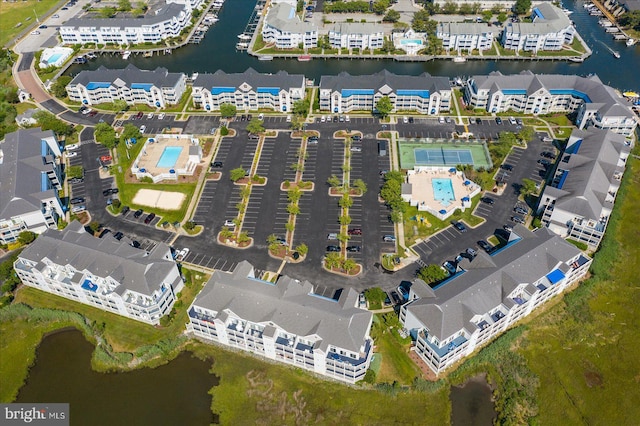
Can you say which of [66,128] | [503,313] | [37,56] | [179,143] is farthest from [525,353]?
[37,56]

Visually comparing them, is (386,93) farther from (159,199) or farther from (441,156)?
(159,199)

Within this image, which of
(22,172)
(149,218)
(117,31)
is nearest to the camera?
(149,218)

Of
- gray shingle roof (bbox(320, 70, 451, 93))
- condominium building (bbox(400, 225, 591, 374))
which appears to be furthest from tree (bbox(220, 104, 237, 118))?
condominium building (bbox(400, 225, 591, 374))

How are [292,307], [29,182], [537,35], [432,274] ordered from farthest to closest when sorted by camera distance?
1. [537,35]
2. [29,182]
3. [432,274]
4. [292,307]

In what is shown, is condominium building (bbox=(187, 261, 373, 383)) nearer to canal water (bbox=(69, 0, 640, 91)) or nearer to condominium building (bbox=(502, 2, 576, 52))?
canal water (bbox=(69, 0, 640, 91))

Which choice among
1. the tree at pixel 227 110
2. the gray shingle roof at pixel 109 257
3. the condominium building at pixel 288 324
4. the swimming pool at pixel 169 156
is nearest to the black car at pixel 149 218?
the gray shingle roof at pixel 109 257

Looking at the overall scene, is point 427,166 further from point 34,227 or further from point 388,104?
point 34,227

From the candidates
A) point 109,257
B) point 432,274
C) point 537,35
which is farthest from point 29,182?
point 537,35

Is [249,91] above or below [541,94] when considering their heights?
below
